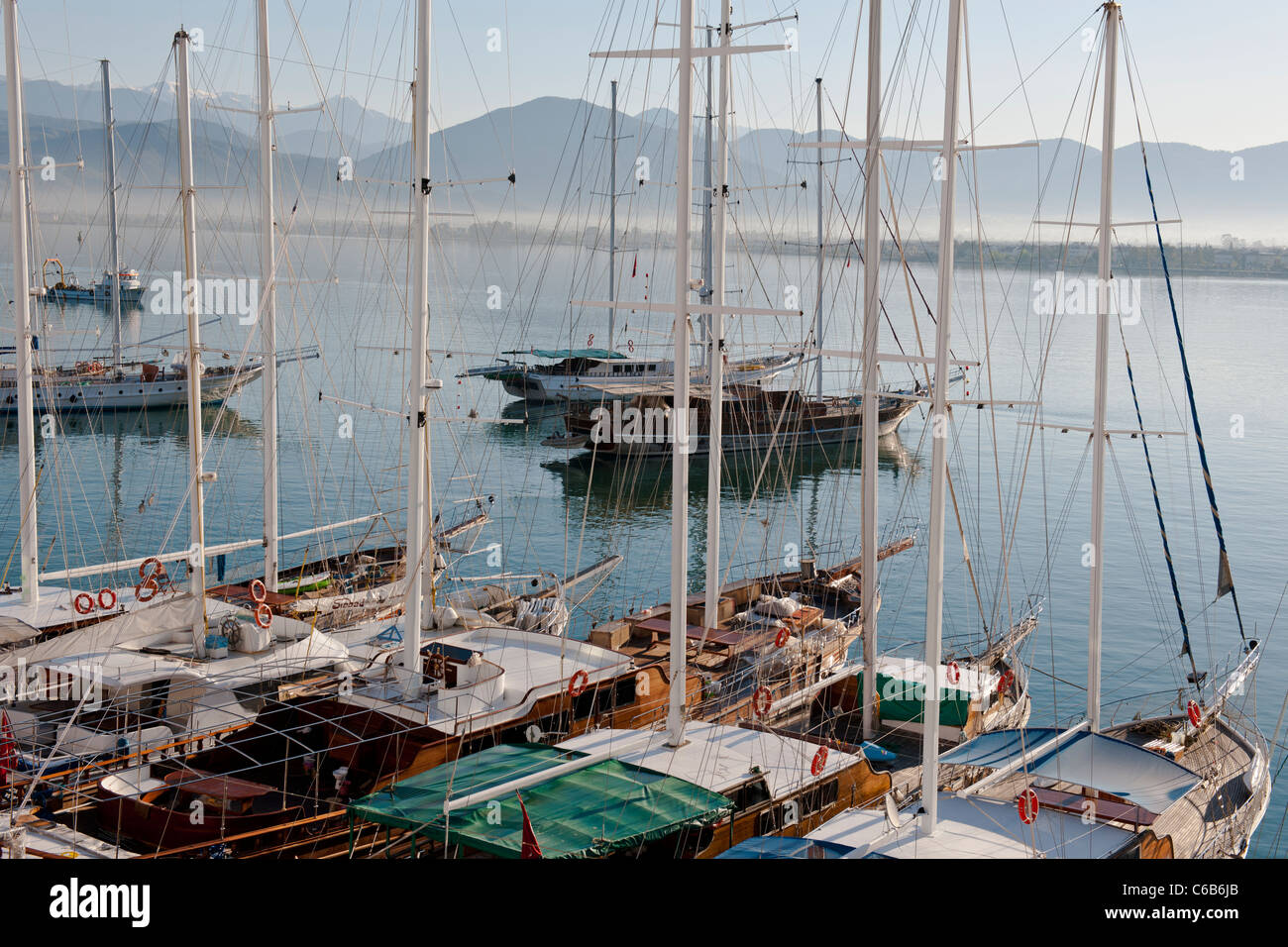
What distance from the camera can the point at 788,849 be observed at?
13719 mm

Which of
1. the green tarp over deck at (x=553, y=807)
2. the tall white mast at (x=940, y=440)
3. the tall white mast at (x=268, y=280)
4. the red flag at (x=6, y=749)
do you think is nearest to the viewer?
the green tarp over deck at (x=553, y=807)

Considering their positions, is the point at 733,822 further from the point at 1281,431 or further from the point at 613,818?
the point at 1281,431

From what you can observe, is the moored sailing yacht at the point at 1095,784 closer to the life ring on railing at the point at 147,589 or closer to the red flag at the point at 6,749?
the red flag at the point at 6,749

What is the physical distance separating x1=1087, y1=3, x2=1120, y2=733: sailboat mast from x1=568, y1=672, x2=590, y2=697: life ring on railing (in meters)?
7.84

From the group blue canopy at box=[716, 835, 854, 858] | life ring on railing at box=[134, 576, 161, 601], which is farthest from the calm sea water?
blue canopy at box=[716, 835, 854, 858]

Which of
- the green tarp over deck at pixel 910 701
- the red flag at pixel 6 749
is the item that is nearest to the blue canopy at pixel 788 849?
the green tarp over deck at pixel 910 701

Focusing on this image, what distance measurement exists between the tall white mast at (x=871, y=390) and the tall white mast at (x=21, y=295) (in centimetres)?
1490

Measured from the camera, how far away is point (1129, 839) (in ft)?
49.0

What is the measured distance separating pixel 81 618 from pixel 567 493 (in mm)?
27787

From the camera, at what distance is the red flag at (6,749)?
15.2m

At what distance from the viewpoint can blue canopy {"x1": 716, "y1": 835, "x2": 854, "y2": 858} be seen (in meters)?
13.6

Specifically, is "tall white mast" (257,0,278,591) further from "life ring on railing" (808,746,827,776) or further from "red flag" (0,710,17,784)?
"life ring on railing" (808,746,827,776)

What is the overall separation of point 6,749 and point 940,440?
12.8m
